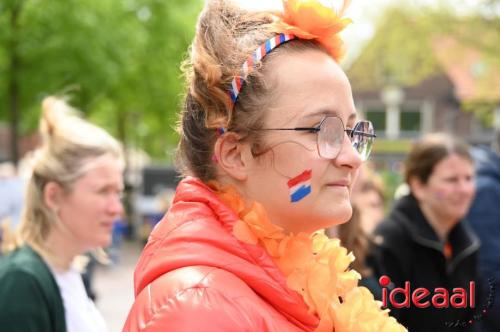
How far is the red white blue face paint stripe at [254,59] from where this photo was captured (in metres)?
1.62

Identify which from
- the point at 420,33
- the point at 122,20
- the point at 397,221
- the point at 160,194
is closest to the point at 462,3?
the point at 420,33

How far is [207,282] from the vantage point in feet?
4.80

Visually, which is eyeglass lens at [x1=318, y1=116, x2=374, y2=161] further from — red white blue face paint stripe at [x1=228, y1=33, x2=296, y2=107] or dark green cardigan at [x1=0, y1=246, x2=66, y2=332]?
dark green cardigan at [x1=0, y1=246, x2=66, y2=332]

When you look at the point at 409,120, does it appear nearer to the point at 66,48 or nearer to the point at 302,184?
the point at 66,48

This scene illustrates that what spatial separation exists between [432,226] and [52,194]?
190 cm

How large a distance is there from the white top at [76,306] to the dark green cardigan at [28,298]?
12 cm

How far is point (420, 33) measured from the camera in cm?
1823

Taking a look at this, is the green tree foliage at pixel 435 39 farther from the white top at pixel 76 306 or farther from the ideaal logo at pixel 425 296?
the ideaal logo at pixel 425 296

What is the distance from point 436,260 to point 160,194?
56.8 feet

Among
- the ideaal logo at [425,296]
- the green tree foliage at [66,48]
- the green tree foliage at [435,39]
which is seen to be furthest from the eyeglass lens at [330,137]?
the green tree foliage at [435,39]

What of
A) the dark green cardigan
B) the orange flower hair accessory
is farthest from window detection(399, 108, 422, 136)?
the orange flower hair accessory

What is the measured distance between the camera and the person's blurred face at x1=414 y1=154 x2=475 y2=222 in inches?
146

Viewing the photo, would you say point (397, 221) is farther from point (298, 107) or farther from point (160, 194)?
point (160, 194)

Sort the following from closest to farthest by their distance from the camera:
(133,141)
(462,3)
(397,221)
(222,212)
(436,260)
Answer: (222,212) < (436,260) < (397,221) < (462,3) < (133,141)
